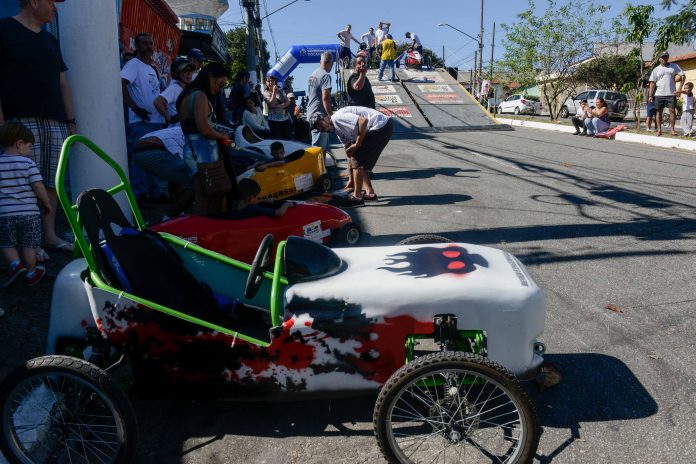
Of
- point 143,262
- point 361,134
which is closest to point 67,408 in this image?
point 143,262

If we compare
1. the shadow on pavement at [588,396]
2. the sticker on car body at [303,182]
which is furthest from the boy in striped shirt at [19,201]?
the sticker on car body at [303,182]

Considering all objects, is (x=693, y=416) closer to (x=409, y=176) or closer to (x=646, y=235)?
(x=646, y=235)

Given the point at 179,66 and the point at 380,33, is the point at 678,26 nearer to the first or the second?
the point at 380,33

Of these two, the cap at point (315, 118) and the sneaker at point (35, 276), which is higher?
the cap at point (315, 118)

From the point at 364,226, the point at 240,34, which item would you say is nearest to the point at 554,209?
the point at 364,226

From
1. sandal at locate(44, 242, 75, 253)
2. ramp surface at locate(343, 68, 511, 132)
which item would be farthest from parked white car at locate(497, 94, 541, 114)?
sandal at locate(44, 242, 75, 253)

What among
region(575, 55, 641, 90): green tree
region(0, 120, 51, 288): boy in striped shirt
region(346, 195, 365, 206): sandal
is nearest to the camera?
region(0, 120, 51, 288): boy in striped shirt

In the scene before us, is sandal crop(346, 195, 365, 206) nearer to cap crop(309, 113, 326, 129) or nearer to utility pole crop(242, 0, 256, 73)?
cap crop(309, 113, 326, 129)

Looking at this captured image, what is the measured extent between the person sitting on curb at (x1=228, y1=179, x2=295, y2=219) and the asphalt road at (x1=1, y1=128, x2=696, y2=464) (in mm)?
1219

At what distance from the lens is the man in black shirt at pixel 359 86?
26.6 feet

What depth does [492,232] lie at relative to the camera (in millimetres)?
5949

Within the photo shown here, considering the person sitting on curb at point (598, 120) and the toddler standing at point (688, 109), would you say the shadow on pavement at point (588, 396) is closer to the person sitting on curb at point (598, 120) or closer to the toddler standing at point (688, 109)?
the toddler standing at point (688, 109)

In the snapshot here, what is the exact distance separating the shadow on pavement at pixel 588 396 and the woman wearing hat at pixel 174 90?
5.50m

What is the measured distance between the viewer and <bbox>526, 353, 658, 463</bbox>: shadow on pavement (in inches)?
109
